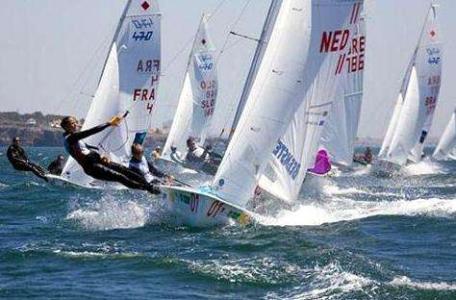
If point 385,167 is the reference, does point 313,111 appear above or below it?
above

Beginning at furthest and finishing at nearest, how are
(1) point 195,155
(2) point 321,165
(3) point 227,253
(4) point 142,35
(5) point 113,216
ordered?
1. (1) point 195,155
2. (2) point 321,165
3. (4) point 142,35
4. (5) point 113,216
5. (3) point 227,253

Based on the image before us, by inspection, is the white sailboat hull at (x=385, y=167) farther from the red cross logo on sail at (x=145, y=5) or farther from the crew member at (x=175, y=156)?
the red cross logo on sail at (x=145, y=5)

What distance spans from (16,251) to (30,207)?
25.2ft

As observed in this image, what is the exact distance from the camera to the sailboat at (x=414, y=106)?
4006 centimetres

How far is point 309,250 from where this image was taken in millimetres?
14469

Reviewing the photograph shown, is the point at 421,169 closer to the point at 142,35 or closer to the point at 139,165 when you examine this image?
the point at 142,35

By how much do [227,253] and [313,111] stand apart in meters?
4.60

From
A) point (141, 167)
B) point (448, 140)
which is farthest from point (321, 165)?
point (448, 140)

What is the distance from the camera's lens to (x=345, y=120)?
3131 centimetres

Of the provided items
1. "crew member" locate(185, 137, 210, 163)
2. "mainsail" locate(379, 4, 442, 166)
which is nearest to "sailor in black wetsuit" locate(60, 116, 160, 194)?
"crew member" locate(185, 137, 210, 163)

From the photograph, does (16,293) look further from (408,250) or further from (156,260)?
(408,250)

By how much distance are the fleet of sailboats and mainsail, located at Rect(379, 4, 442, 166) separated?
9.09m

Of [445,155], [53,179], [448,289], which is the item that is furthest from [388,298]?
[445,155]

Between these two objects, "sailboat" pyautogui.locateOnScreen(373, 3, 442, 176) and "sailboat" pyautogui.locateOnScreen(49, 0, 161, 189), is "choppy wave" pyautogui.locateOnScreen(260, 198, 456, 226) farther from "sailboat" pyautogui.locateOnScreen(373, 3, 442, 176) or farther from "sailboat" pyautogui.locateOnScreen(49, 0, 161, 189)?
"sailboat" pyautogui.locateOnScreen(373, 3, 442, 176)
